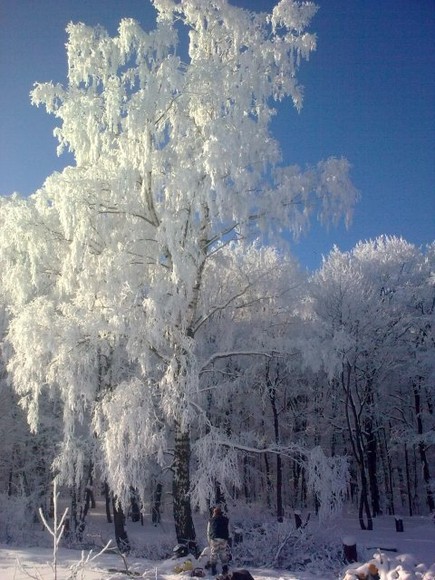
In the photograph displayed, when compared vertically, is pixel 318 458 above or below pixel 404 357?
below

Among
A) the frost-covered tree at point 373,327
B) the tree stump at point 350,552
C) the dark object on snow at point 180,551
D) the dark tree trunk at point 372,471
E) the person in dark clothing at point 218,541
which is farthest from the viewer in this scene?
the dark tree trunk at point 372,471

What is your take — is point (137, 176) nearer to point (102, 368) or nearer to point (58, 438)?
point (102, 368)

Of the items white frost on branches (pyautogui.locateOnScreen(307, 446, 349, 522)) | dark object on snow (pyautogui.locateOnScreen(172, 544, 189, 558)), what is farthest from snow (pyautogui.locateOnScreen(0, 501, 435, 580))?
white frost on branches (pyautogui.locateOnScreen(307, 446, 349, 522))

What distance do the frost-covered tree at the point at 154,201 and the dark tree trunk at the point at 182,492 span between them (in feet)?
0.10

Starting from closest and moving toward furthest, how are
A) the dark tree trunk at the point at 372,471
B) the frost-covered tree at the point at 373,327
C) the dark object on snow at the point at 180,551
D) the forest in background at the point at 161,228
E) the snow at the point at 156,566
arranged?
the snow at the point at 156,566
the dark object on snow at the point at 180,551
the forest in background at the point at 161,228
the frost-covered tree at the point at 373,327
the dark tree trunk at the point at 372,471

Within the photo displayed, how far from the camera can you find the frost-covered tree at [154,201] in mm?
10133

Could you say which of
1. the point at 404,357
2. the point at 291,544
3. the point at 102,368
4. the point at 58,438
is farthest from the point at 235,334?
the point at 404,357

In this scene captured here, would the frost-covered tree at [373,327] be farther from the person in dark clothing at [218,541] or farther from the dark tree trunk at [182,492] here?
the person in dark clothing at [218,541]

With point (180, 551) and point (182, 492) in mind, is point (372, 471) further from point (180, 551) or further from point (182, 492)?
point (180, 551)

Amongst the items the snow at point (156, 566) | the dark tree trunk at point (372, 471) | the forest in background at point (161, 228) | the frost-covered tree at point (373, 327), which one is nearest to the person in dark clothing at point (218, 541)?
the snow at point (156, 566)

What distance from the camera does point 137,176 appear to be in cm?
1074

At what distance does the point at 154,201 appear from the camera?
1128cm

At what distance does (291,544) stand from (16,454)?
58.4 ft

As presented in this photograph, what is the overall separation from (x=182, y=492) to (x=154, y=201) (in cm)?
652
